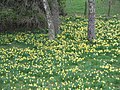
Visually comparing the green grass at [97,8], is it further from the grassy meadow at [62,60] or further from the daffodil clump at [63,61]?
the daffodil clump at [63,61]

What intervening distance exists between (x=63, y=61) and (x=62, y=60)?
157 mm

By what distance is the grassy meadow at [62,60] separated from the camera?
570 inches

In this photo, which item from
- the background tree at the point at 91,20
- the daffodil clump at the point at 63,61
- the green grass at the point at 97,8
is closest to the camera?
the daffodil clump at the point at 63,61

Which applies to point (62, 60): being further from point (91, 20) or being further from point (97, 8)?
point (97, 8)

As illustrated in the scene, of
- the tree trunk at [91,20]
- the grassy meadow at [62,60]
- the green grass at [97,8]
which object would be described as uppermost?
the tree trunk at [91,20]

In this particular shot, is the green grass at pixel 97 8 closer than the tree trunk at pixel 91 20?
No

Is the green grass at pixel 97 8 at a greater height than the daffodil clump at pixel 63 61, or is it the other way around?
the daffodil clump at pixel 63 61

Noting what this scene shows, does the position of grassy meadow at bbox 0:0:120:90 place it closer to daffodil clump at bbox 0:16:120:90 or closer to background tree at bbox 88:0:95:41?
daffodil clump at bbox 0:16:120:90

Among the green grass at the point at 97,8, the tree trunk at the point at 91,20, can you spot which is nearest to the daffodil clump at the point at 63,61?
the tree trunk at the point at 91,20

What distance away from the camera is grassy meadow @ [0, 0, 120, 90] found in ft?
47.5

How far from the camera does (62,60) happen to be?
58.6ft

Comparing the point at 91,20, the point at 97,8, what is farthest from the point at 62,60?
the point at 97,8

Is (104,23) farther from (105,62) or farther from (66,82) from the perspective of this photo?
(66,82)

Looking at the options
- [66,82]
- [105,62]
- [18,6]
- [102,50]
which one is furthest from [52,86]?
[18,6]
